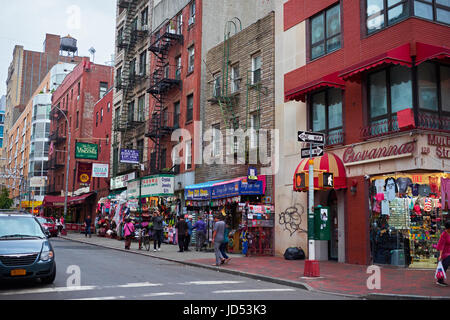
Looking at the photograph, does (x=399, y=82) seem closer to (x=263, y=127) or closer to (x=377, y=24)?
(x=377, y=24)

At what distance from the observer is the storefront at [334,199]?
17.3 metres

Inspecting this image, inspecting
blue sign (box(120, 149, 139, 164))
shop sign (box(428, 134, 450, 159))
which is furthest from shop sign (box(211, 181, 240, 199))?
blue sign (box(120, 149, 139, 164))

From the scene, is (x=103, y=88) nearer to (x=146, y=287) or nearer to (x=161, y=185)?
(x=161, y=185)

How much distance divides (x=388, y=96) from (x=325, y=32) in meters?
4.60

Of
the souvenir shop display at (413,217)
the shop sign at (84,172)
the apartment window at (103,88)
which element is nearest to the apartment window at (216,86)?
the souvenir shop display at (413,217)

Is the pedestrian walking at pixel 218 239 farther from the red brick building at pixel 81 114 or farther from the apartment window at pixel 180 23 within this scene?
the red brick building at pixel 81 114

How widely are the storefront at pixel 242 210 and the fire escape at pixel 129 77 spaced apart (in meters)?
14.3

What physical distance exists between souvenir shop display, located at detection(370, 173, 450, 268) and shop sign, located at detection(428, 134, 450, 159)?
700 millimetres

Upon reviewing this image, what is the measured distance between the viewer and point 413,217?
15438 millimetres

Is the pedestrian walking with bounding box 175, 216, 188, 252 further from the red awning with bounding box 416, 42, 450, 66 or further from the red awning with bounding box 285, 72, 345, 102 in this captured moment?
the red awning with bounding box 416, 42, 450, 66

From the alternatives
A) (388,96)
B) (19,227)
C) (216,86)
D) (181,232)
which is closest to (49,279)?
(19,227)

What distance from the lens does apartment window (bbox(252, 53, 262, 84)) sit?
23.6 metres

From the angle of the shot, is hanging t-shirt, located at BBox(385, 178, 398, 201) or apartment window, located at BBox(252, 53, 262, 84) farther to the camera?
apartment window, located at BBox(252, 53, 262, 84)
